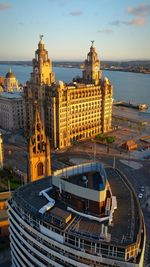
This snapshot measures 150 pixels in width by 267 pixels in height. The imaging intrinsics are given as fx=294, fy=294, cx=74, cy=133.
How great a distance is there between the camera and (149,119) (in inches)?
7259

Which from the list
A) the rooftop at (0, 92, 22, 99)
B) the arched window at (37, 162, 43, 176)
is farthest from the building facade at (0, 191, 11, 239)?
the rooftop at (0, 92, 22, 99)

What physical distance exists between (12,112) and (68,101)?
4141cm

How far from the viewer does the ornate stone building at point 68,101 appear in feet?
418

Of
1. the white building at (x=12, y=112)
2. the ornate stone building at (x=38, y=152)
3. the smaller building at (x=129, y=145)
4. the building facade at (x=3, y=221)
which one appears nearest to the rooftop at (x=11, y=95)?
the white building at (x=12, y=112)

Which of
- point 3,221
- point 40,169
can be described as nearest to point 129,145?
point 40,169

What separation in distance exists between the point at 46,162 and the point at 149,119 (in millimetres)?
120618

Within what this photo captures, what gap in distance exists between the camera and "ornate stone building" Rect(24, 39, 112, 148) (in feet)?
418

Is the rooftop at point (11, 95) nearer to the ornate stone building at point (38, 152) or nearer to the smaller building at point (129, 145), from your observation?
the smaller building at point (129, 145)

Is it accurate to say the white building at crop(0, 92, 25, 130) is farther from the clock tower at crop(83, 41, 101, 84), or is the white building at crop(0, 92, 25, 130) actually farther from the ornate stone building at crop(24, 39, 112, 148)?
the clock tower at crop(83, 41, 101, 84)

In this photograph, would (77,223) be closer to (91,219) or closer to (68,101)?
(91,219)

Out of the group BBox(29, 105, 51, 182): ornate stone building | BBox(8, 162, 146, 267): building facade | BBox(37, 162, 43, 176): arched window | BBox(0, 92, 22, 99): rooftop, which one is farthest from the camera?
BBox(0, 92, 22, 99): rooftop

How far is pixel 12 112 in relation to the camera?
6161 inches

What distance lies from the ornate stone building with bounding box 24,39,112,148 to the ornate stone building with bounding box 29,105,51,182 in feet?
164

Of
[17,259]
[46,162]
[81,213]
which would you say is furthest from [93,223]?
[46,162]
